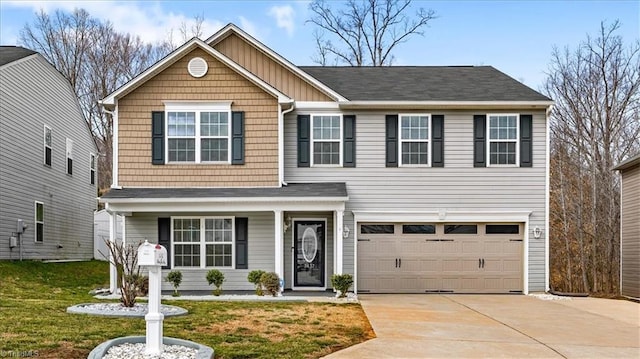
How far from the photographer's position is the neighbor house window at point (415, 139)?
683 inches

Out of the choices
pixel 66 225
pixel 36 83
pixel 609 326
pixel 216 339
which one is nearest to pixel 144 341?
pixel 216 339

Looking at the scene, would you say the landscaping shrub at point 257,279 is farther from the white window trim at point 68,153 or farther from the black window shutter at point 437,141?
the white window trim at point 68,153

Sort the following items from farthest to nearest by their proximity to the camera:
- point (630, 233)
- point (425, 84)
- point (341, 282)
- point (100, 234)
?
point (100, 234)
point (425, 84)
point (630, 233)
point (341, 282)

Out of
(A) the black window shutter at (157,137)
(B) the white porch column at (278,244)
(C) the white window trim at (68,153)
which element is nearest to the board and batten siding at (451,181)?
(B) the white porch column at (278,244)

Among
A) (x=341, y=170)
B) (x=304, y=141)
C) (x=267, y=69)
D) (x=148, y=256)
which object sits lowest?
(x=148, y=256)

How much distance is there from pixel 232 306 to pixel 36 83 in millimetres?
12298

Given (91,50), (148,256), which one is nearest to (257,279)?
(148,256)

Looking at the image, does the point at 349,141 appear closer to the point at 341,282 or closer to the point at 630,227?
the point at 341,282

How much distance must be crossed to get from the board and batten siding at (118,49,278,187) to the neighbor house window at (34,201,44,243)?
5.88m

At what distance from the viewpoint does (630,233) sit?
18297 mm

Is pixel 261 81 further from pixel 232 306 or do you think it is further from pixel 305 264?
pixel 232 306

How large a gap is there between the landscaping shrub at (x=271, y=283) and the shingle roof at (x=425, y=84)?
5178 millimetres

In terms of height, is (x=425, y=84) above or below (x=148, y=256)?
above

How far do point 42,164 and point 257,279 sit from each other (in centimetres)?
976
